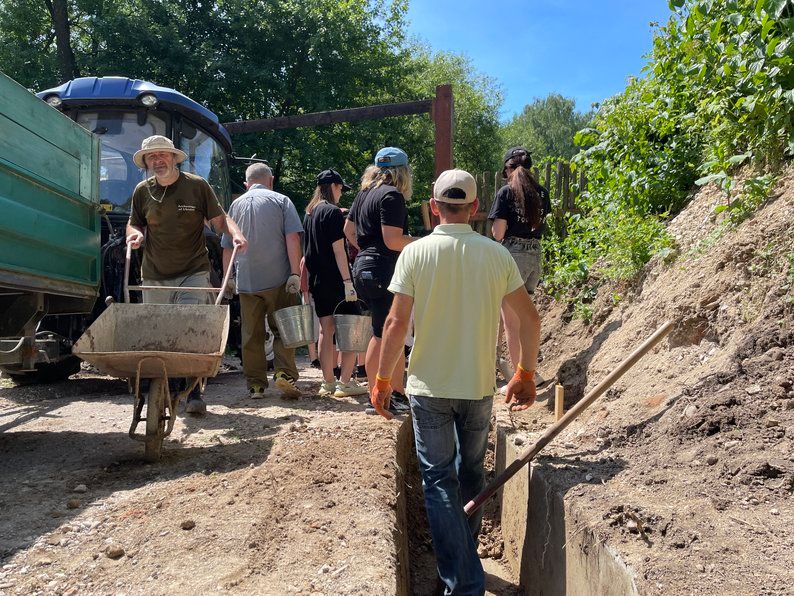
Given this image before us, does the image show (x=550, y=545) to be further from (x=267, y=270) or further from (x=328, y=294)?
(x=267, y=270)

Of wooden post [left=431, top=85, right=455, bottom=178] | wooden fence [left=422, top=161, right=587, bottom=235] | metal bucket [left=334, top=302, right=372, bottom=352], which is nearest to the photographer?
metal bucket [left=334, top=302, right=372, bottom=352]

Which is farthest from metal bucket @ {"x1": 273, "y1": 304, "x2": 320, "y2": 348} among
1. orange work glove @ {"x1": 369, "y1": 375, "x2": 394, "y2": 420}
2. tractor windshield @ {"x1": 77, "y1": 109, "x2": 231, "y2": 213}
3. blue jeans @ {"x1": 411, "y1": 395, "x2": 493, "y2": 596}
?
tractor windshield @ {"x1": 77, "y1": 109, "x2": 231, "y2": 213}

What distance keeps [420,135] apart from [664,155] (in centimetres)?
1785

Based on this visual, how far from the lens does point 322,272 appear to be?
6.24m

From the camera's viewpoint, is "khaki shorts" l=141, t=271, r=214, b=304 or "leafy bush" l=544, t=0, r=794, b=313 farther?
"khaki shorts" l=141, t=271, r=214, b=304

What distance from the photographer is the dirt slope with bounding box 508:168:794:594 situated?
2.79m

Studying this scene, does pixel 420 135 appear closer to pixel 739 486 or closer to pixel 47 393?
pixel 47 393

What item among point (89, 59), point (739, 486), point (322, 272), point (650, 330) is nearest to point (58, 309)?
point (322, 272)

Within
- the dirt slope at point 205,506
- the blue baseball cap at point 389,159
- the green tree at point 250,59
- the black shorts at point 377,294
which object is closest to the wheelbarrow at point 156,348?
the dirt slope at point 205,506

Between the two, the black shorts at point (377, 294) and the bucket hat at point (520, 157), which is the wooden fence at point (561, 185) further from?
the black shorts at point (377, 294)

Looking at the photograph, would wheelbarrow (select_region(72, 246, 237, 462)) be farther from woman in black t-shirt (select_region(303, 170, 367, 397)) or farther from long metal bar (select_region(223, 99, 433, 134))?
long metal bar (select_region(223, 99, 433, 134))

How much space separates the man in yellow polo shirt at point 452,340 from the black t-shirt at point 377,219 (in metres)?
1.52

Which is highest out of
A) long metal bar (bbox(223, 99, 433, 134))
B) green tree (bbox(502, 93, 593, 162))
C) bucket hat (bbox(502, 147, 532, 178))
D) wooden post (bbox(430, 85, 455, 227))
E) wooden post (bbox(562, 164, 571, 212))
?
green tree (bbox(502, 93, 593, 162))

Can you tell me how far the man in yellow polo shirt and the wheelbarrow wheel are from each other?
1.60 metres
